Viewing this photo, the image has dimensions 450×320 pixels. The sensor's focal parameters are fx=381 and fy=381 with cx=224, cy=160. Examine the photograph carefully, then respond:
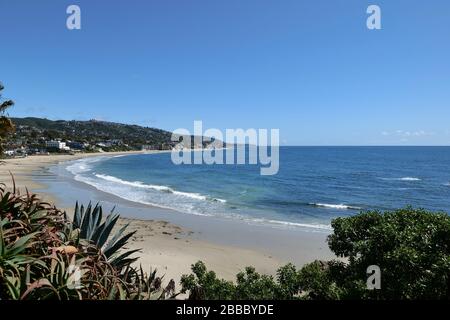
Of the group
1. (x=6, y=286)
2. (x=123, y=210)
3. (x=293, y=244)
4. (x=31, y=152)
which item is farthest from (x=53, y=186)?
(x=31, y=152)

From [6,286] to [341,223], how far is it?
6036 millimetres

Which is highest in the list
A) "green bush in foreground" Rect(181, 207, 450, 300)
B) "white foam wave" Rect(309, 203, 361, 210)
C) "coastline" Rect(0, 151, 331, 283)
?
"green bush in foreground" Rect(181, 207, 450, 300)

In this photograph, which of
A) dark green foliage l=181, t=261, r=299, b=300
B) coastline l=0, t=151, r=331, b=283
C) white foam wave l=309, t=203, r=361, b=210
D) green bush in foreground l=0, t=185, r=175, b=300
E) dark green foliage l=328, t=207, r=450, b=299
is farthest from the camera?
white foam wave l=309, t=203, r=361, b=210

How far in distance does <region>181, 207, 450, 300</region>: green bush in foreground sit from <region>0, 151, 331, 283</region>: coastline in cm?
555

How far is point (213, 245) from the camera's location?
1745cm

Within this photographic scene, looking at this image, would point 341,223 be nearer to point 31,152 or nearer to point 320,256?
point 320,256

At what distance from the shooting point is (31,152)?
108625mm

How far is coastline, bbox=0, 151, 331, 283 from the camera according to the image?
14.1 meters

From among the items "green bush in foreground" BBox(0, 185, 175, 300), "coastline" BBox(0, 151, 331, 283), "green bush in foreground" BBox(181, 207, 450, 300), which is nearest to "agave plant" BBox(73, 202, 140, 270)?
"green bush in foreground" BBox(0, 185, 175, 300)

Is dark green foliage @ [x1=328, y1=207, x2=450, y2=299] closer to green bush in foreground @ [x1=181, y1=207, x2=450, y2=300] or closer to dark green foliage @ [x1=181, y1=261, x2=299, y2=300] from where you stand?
green bush in foreground @ [x1=181, y1=207, x2=450, y2=300]

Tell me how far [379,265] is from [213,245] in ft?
40.2

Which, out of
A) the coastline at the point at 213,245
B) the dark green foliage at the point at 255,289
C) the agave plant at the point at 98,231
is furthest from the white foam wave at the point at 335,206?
the agave plant at the point at 98,231

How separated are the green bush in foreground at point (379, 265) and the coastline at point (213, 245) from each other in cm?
555
